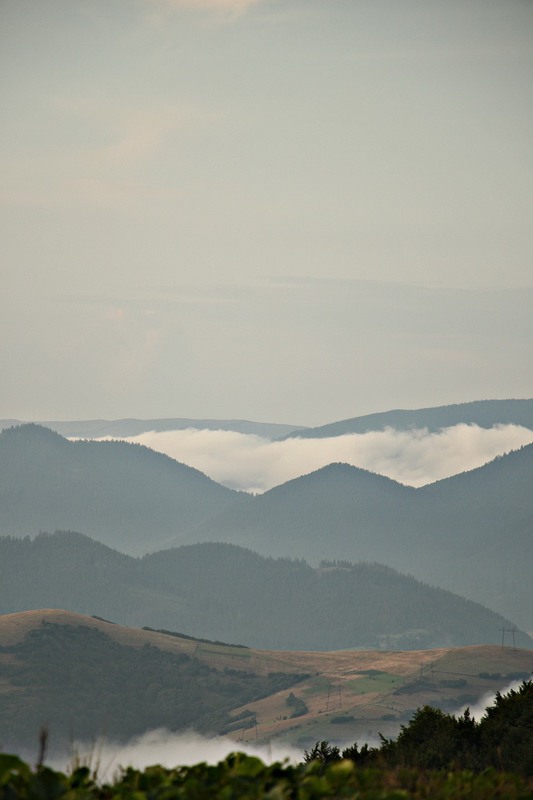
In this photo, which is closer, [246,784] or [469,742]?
[246,784]

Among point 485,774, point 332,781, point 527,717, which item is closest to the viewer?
point 332,781

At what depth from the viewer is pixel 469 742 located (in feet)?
177

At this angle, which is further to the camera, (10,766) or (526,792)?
(526,792)

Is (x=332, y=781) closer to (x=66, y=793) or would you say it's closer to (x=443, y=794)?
(x=443, y=794)

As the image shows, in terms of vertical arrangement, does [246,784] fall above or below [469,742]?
below

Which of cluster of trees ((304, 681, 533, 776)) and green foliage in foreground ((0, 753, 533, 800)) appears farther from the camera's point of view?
cluster of trees ((304, 681, 533, 776))

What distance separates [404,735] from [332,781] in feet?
118

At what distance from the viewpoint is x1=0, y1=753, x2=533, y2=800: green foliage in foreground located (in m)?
21.2

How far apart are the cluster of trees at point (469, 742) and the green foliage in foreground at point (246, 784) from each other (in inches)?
781

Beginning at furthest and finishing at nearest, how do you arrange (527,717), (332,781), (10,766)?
(527,717) → (332,781) → (10,766)

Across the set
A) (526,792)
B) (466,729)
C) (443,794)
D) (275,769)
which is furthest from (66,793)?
(466,729)

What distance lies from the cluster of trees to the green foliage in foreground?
65.0 feet

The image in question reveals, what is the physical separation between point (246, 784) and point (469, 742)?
34.1 meters

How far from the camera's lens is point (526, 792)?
942 inches
